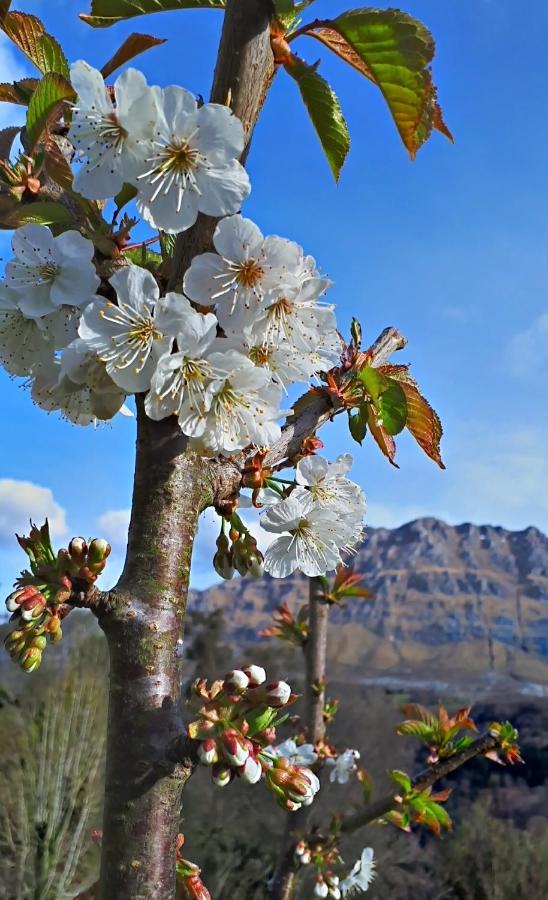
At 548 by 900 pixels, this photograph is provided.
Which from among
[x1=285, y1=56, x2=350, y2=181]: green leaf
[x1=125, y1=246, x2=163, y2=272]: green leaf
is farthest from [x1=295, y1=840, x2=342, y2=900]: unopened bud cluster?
[x1=285, y1=56, x2=350, y2=181]: green leaf

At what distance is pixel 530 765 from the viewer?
14.8 meters

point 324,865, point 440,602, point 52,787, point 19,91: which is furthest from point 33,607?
point 440,602

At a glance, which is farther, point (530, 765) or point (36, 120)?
point (530, 765)

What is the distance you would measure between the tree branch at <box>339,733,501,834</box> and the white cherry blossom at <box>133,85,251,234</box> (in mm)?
1655

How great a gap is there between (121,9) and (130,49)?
4 centimetres

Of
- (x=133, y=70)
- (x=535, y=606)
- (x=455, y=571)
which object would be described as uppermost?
(x=455, y=571)

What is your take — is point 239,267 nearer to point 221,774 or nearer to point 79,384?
point 79,384

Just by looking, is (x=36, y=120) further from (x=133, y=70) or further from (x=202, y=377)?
(x=202, y=377)

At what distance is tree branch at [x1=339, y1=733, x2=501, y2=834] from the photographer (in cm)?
191

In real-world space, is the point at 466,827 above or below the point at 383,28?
below

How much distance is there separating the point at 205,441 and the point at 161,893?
1.32 ft

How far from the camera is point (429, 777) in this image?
198 centimetres

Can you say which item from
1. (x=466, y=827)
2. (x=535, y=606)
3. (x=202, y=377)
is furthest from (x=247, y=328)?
(x=535, y=606)

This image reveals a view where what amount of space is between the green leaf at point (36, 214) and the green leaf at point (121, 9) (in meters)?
0.19
